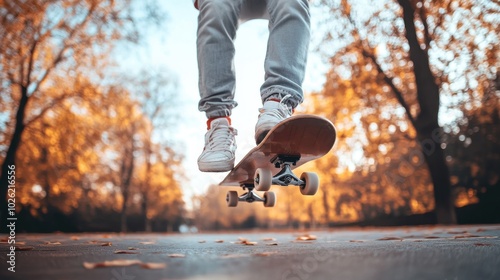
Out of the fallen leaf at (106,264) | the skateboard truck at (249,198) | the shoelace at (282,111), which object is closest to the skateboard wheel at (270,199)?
the skateboard truck at (249,198)

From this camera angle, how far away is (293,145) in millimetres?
2141

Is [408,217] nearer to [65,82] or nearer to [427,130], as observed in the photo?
[427,130]

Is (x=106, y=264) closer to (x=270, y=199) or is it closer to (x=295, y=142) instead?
(x=295, y=142)

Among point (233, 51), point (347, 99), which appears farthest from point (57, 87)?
point (233, 51)

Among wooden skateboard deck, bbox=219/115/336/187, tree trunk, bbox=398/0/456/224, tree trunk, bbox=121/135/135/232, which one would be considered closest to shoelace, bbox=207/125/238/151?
wooden skateboard deck, bbox=219/115/336/187

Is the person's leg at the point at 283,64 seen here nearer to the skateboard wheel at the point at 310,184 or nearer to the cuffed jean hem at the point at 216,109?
the cuffed jean hem at the point at 216,109

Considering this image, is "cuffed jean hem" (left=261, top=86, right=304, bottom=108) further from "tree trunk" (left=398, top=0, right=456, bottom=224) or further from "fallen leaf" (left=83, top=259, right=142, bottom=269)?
"tree trunk" (left=398, top=0, right=456, bottom=224)

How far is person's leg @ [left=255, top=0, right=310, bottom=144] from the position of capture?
6.75 ft

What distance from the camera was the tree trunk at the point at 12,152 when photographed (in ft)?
34.8

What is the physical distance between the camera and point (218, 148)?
2.20 metres

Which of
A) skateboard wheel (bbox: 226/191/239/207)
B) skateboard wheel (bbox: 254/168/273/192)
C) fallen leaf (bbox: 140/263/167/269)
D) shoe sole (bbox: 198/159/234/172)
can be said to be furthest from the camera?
skateboard wheel (bbox: 226/191/239/207)

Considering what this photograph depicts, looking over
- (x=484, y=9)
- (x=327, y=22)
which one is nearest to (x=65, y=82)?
(x=327, y=22)

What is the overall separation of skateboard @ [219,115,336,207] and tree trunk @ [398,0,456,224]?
7.08 m

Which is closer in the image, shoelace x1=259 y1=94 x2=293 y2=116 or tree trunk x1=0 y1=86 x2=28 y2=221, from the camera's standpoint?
shoelace x1=259 y1=94 x2=293 y2=116
